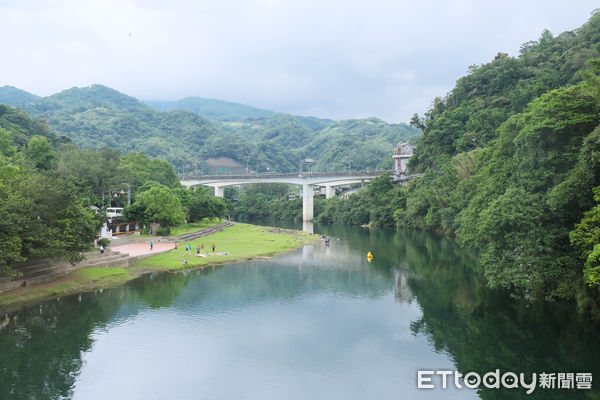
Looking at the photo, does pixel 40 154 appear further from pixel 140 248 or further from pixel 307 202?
pixel 307 202

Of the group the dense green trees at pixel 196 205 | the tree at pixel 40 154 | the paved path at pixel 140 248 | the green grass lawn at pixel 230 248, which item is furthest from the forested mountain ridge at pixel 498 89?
the tree at pixel 40 154

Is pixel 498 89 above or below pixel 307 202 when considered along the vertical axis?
above

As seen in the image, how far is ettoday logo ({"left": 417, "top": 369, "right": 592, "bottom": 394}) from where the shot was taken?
686 inches

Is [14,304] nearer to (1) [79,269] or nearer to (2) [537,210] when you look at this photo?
(1) [79,269]

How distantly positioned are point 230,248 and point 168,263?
37.9 feet

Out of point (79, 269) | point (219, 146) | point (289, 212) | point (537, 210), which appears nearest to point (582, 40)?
point (537, 210)

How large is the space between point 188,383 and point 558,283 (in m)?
19.4

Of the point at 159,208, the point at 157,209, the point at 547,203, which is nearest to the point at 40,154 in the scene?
the point at 157,209

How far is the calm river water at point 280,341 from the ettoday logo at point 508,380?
1.07ft

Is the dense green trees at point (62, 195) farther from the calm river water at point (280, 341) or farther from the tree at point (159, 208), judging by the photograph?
the calm river water at point (280, 341)

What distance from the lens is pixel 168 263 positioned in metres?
39.0

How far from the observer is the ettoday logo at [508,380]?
57.2 feet

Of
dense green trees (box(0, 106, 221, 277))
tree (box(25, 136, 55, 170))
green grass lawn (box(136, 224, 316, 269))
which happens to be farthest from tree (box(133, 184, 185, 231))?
tree (box(25, 136, 55, 170))

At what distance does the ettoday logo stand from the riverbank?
23.1 m
